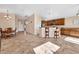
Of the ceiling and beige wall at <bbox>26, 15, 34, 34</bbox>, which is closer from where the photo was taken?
the ceiling

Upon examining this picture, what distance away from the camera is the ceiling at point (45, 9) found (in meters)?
2.08

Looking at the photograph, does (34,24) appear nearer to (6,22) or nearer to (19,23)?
(19,23)

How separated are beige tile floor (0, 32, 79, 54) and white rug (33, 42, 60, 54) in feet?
0.23

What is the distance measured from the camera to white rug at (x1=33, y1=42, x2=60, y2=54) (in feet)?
6.93

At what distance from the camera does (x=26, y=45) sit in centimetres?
211

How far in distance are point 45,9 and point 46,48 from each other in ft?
2.99

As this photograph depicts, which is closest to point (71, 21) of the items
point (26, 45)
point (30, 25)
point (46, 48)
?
point (46, 48)

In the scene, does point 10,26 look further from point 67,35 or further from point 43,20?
point 67,35

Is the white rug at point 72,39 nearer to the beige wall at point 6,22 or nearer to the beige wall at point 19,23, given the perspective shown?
the beige wall at point 19,23

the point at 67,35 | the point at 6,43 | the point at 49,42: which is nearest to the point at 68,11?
the point at 67,35

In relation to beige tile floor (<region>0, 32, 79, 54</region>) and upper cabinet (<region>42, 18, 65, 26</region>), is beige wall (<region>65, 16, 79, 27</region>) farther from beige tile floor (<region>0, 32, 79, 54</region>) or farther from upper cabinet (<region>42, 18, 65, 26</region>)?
beige tile floor (<region>0, 32, 79, 54</region>)

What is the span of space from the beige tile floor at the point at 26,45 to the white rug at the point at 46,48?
0.23 feet

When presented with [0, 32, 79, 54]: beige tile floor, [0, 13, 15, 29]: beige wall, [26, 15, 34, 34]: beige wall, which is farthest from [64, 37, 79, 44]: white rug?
[0, 13, 15, 29]: beige wall

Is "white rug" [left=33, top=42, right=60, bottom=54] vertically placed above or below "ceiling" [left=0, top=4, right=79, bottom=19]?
below
